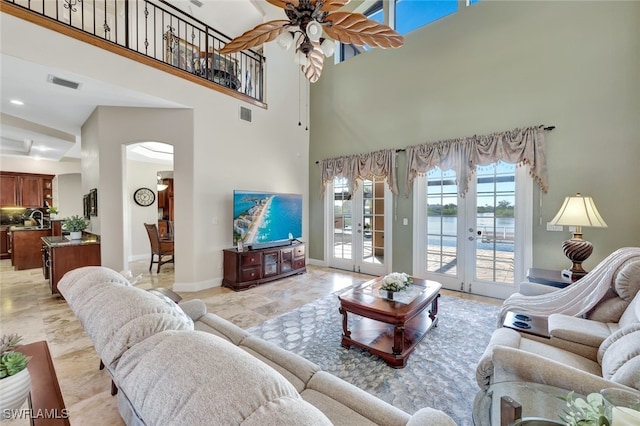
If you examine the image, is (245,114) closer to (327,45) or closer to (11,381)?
(327,45)

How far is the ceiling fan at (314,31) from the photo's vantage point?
7.75ft

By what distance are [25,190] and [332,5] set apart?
913 centimetres

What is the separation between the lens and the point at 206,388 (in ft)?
2.19

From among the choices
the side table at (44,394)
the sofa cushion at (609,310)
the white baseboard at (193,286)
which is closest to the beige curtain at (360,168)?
the white baseboard at (193,286)

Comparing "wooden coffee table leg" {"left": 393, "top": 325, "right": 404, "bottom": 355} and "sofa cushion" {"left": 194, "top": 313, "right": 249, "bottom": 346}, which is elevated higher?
"sofa cushion" {"left": 194, "top": 313, "right": 249, "bottom": 346}

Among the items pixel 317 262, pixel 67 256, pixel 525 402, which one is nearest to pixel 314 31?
pixel 525 402

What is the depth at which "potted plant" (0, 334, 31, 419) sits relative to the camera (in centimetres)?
89

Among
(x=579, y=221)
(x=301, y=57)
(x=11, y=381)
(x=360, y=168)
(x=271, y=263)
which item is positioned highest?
(x=301, y=57)

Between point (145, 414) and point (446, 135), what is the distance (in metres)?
4.90

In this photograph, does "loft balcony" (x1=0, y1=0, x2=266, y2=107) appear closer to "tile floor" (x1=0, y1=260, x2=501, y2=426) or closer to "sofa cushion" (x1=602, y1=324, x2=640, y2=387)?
"tile floor" (x1=0, y1=260, x2=501, y2=426)

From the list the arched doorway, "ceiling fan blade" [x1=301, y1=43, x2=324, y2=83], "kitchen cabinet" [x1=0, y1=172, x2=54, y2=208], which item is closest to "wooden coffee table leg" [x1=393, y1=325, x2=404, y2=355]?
"ceiling fan blade" [x1=301, y1=43, x2=324, y2=83]

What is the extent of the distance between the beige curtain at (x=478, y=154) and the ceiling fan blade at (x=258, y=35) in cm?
300

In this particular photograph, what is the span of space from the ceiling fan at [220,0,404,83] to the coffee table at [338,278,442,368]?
2470 mm

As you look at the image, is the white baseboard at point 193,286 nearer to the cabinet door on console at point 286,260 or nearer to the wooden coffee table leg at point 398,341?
the cabinet door on console at point 286,260
